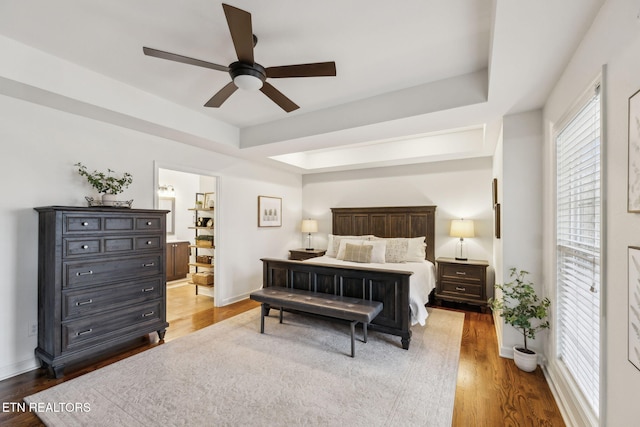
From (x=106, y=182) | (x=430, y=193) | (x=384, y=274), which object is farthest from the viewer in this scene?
(x=430, y=193)

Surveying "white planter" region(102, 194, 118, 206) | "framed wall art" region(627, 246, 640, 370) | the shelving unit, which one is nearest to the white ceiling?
"white planter" region(102, 194, 118, 206)

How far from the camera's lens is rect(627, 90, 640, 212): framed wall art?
1.15m

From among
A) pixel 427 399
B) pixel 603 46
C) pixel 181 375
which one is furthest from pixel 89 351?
pixel 603 46

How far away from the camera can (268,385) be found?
2291 millimetres

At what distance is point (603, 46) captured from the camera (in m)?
1.44

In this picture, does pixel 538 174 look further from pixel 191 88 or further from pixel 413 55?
pixel 191 88

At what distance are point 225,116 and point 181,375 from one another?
9.67 feet

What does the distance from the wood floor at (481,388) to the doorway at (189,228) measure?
185 centimetres

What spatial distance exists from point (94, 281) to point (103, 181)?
108 cm

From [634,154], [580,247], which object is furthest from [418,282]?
[634,154]

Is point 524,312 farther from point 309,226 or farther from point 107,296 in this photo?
point 309,226

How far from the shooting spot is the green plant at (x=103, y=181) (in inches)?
112

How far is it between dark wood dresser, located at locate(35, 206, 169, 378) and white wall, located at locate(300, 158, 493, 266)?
3587 millimetres

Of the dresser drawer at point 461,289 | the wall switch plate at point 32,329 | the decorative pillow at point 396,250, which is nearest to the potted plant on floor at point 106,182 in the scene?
the wall switch plate at point 32,329
